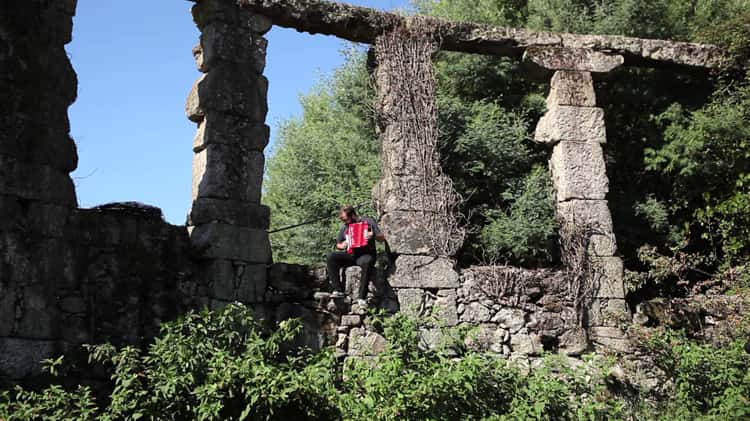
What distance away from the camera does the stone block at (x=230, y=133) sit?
839cm

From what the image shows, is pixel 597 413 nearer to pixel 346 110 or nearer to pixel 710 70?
pixel 710 70

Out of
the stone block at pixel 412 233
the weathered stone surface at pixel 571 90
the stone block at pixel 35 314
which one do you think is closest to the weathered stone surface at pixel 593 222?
the weathered stone surface at pixel 571 90

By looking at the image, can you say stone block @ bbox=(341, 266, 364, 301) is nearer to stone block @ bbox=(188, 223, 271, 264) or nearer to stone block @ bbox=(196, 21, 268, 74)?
stone block @ bbox=(188, 223, 271, 264)

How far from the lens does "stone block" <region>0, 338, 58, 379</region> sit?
22.3ft

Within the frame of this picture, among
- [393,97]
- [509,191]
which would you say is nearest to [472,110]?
[509,191]

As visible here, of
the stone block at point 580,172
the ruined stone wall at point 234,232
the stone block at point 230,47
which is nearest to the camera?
the ruined stone wall at point 234,232

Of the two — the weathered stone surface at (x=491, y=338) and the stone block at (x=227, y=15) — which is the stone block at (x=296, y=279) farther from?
the stone block at (x=227, y=15)

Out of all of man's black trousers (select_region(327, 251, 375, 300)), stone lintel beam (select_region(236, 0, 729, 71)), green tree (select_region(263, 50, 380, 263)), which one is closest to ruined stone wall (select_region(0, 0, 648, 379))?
man's black trousers (select_region(327, 251, 375, 300))

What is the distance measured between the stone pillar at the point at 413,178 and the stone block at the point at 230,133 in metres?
1.55

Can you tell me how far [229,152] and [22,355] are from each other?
9.01 feet

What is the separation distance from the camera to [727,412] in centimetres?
738

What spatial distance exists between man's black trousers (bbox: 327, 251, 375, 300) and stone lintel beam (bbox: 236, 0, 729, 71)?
2.71m

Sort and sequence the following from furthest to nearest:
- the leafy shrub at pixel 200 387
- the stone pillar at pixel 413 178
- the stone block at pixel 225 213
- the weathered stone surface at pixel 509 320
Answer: the weathered stone surface at pixel 509 320 → the stone pillar at pixel 413 178 → the stone block at pixel 225 213 → the leafy shrub at pixel 200 387

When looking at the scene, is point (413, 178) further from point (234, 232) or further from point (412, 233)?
point (234, 232)
